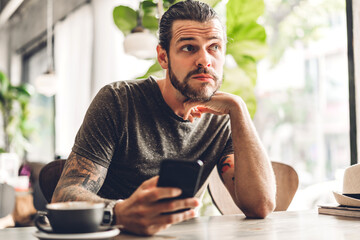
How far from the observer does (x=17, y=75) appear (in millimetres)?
9078

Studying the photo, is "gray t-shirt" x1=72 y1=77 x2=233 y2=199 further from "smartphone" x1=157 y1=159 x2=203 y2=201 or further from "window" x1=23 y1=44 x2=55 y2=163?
"window" x1=23 y1=44 x2=55 y2=163

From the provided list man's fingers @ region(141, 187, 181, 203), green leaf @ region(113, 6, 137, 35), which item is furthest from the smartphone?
green leaf @ region(113, 6, 137, 35)

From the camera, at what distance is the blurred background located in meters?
2.56

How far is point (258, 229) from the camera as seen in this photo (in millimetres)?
1104

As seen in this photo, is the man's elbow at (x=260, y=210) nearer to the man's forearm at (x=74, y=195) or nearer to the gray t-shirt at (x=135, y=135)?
the gray t-shirt at (x=135, y=135)

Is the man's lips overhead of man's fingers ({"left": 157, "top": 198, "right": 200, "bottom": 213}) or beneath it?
overhead

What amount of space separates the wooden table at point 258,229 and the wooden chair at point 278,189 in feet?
1.28

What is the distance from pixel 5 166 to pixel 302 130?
13.6 ft

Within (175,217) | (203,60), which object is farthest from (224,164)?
(175,217)

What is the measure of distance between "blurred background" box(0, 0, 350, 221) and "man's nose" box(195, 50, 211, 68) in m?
1.06

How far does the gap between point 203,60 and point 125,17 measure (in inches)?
66.0

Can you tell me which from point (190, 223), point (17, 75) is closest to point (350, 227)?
point (190, 223)

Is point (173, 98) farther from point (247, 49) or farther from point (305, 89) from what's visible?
point (305, 89)

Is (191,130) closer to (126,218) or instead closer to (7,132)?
(126,218)
